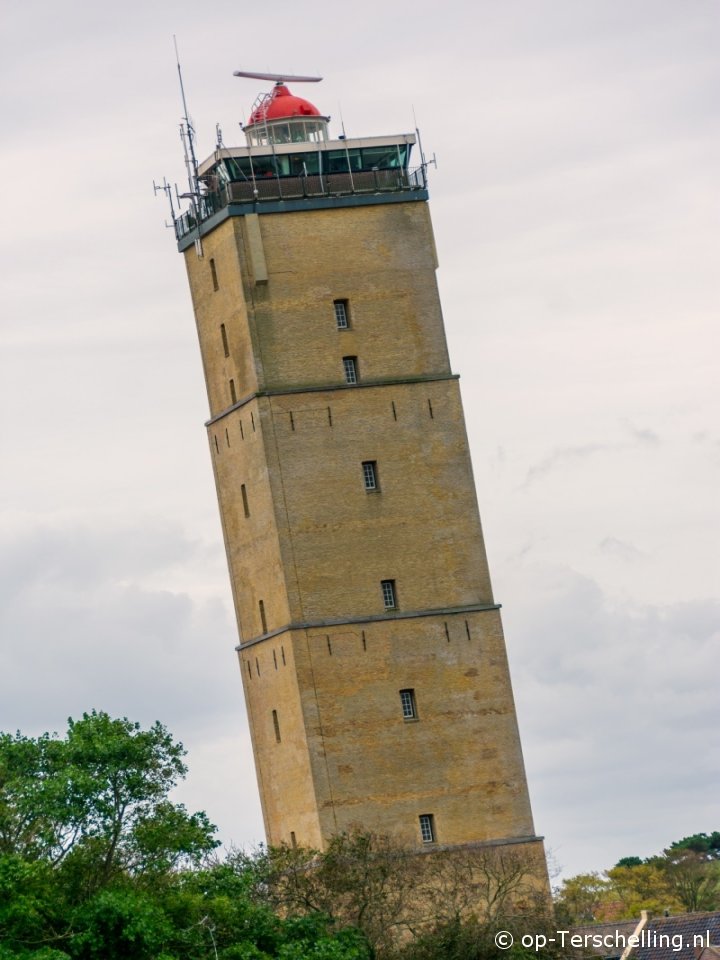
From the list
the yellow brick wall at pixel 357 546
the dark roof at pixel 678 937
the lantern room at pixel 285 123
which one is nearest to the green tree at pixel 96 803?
the yellow brick wall at pixel 357 546

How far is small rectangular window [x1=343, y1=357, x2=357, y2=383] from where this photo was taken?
71875 mm

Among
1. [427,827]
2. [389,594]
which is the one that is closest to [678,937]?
[427,827]

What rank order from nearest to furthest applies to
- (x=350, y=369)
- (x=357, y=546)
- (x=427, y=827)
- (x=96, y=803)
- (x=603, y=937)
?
(x=96, y=803) → (x=427, y=827) → (x=357, y=546) → (x=350, y=369) → (x=603, y=937)

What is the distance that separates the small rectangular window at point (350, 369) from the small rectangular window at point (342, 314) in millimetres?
989

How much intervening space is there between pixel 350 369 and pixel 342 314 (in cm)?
172

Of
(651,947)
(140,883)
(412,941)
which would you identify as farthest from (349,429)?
(651,947)

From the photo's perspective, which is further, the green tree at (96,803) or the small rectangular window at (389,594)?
the small rectangular window at (389,594)

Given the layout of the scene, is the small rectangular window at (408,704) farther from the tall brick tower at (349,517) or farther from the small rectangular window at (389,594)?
the small rectangular window at (389,594)

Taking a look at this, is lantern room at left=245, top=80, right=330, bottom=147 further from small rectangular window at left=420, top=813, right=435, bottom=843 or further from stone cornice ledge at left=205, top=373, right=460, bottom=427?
small rectangular window at left=420, top=813, right=435, bottom=843

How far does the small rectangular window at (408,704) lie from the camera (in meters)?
70.6

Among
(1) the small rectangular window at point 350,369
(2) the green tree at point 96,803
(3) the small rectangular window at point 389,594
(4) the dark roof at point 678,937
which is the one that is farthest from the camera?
(4) the dark roof at point 678,937

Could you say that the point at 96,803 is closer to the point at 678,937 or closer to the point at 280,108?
the point at 280,108

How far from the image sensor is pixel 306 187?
7319 cm

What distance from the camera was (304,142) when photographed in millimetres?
74688
